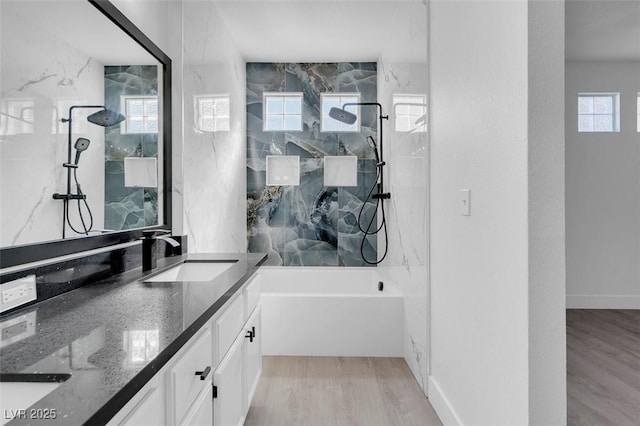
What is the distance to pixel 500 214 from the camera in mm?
1450

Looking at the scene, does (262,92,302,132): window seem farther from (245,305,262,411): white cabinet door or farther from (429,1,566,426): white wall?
(245,305,262,411): white cabinet door

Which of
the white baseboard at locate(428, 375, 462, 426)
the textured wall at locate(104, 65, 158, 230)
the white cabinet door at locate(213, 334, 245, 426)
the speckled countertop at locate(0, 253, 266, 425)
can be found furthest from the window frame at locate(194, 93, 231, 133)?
the white baseboard at locate(428, 375, 462, 426)

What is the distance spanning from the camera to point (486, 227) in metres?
1.56

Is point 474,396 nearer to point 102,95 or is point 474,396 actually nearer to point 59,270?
point 59,270

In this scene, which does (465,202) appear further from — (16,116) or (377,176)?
(377,176)

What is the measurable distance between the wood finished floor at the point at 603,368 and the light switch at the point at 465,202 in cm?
135

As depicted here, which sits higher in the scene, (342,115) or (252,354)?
(342,115)

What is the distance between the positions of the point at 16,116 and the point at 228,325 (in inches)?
40.7

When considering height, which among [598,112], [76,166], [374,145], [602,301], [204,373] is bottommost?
[602,301]

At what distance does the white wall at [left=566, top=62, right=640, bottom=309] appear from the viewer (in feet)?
13.7

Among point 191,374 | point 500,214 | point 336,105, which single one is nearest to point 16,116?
point 191,374

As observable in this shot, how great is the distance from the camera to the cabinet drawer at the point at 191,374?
3.22ft

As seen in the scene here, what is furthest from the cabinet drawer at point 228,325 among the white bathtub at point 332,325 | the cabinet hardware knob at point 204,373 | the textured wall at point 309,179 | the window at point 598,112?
the window at point 598,112

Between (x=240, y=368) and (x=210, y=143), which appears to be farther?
(x=210, y=143)
